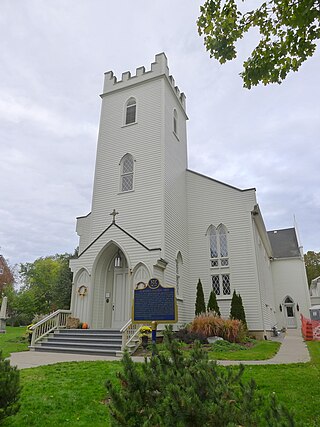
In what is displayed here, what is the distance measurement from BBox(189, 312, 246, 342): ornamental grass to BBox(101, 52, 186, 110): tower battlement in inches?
553

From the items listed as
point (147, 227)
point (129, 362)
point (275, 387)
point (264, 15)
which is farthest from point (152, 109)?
point (129, 362)

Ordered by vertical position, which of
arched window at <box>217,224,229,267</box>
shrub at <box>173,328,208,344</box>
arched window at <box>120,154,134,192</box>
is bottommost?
shrub at <box>173,328,208,344</box>

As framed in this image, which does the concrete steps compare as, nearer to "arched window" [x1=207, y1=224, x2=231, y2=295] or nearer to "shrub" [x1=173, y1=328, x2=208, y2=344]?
"shrub" [x1=173, y1=328, x2=208, y2=344]

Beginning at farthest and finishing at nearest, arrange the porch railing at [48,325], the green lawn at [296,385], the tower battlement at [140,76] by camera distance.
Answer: the tower battlement at [140,76] < the porch railing at [48,325] < the green lawn at [296,385]

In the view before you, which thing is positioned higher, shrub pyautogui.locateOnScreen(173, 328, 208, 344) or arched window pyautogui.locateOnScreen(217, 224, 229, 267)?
arched window pyautogui.locateOnScreen(217, 224, 229, 267)

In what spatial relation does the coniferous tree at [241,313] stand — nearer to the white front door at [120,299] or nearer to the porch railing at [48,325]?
the white front door at [120,299]

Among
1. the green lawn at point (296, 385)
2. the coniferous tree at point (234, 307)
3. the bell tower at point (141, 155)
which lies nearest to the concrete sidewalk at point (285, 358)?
the green lawn at point (296, 385)

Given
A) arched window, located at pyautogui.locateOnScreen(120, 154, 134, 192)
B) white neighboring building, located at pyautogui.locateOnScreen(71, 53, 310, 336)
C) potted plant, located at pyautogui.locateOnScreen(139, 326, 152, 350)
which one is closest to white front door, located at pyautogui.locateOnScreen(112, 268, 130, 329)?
white neighboring building, located at pyautogui.locateOnScreen(71, 53, 310, 336)

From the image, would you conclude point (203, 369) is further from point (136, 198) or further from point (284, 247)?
point (284, 247)

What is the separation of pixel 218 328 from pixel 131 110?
1346cm

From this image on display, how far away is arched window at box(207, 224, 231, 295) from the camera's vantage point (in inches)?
662

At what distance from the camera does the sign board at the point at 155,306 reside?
8219 millimetres

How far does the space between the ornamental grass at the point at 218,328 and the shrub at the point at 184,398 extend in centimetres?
1031

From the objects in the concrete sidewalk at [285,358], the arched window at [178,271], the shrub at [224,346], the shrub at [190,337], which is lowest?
the concrete sidewalk at [285,358]
